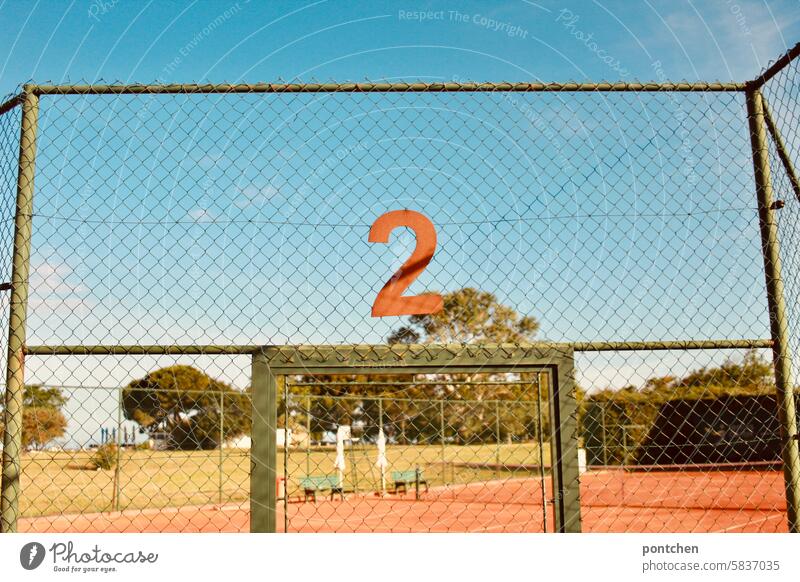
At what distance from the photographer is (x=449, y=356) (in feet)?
10.3

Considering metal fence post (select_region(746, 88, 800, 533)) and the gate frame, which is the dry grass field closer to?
metal fence post (select_region(746, 88, 800, 533))

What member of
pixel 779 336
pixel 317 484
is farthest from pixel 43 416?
pixel 779 336

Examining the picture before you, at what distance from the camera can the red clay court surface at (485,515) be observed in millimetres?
11445

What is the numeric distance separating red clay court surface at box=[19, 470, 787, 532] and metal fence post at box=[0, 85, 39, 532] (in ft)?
20.7

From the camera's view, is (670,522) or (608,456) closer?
(670,522)

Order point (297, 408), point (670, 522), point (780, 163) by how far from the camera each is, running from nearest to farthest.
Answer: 1. point (780, 163)
2. point (670, 522)
3. point (297, 408)

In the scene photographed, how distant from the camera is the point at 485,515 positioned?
1448cm

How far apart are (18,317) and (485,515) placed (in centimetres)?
1265

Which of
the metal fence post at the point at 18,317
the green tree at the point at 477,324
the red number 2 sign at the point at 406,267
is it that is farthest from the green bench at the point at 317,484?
the red number 2 sign at the point at 406,267

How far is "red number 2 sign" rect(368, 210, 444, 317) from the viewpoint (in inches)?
125
